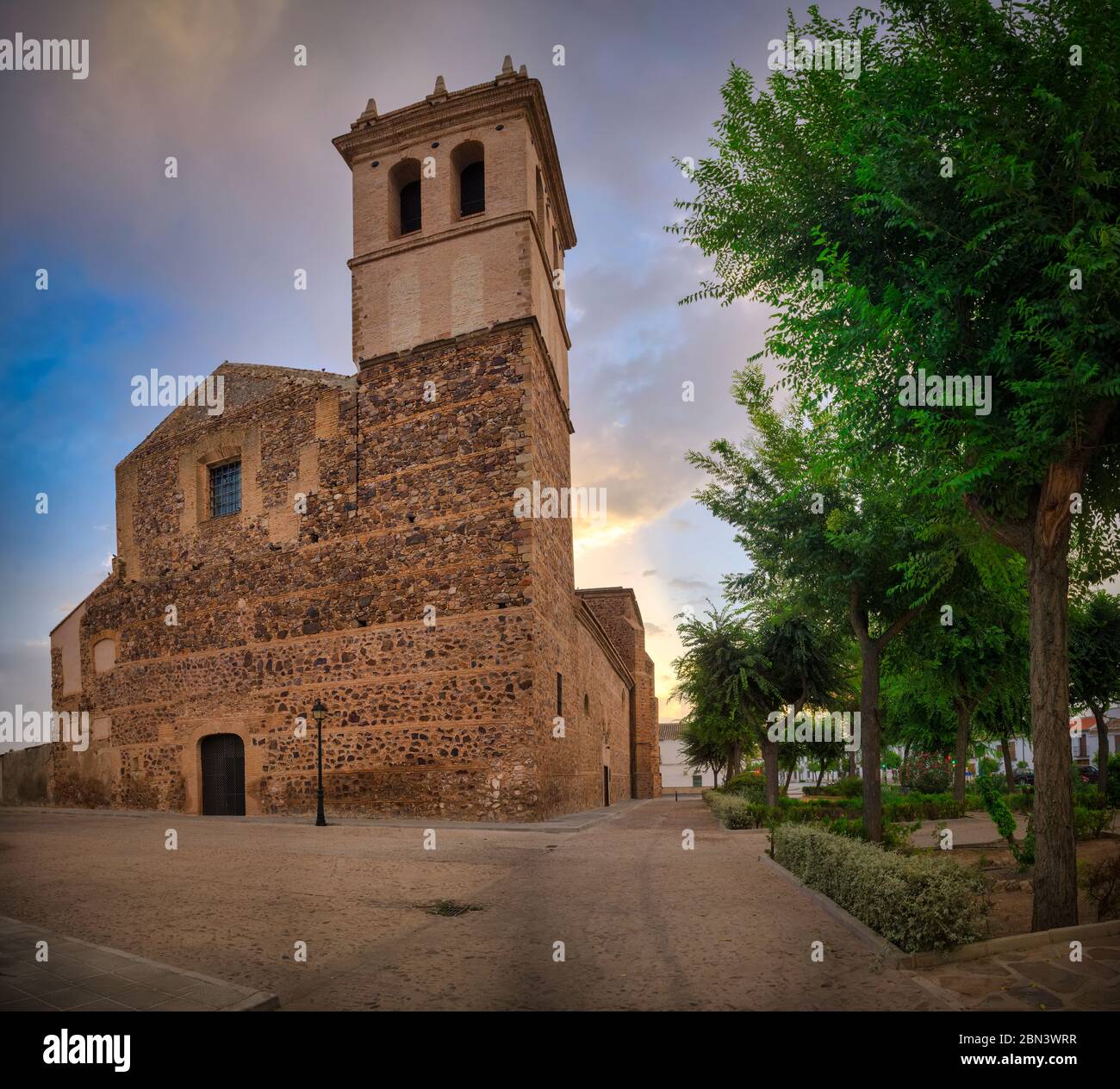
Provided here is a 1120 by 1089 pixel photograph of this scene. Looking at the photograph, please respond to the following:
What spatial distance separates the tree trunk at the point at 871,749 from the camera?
490 inches

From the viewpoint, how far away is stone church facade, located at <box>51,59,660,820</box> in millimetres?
17500

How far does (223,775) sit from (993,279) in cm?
2126

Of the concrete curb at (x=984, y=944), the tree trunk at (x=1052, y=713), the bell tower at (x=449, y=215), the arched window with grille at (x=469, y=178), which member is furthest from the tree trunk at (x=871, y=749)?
the arched window with grille at (x=469, y=178)

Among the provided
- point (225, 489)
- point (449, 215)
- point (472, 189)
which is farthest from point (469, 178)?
point (225, 489)

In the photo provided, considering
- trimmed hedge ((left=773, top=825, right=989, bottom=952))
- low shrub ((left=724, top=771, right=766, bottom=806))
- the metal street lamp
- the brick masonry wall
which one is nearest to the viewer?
trimmed hedge ((left=773, top=825, right=989, bottom=952))

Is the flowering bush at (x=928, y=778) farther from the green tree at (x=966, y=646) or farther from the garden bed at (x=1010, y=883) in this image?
the garden bed at (x=1010, y=883)

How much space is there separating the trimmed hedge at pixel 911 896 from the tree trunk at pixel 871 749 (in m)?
4.70

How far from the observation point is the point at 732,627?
22984 mm

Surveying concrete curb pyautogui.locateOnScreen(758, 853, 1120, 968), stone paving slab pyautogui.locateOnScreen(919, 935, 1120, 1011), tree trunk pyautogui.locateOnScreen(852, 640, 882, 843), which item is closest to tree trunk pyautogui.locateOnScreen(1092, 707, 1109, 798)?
tree trunk pyautogui.locateOnScreen(852, 640, 882, 843)

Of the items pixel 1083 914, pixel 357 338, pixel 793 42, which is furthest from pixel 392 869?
pixel 357 338

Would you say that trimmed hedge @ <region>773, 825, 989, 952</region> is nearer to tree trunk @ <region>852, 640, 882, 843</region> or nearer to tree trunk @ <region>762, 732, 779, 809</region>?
tree trunk @ <region>852, 640, 882, 843</region>

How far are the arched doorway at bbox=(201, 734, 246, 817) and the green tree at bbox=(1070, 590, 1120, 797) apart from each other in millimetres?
22744

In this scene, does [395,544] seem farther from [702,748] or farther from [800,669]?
[702,748]
